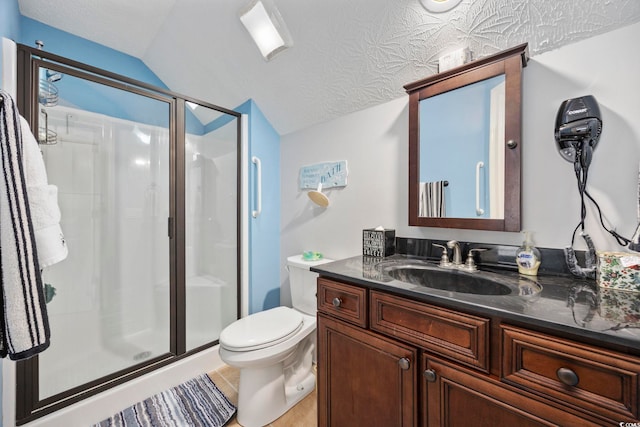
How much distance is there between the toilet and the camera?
129cm

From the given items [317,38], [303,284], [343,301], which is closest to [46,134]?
[317,38]

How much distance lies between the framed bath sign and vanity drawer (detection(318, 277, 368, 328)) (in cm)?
79

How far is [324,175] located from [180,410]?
→ 1.65m

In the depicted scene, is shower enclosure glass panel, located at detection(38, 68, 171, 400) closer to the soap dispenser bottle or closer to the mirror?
the mirror

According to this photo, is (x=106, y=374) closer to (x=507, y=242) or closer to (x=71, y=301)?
(x=71, y=301)

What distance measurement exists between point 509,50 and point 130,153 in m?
2.19

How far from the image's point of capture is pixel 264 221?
6.95 feet

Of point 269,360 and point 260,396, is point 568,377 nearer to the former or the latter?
point 269,360

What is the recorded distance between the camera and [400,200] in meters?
1.48

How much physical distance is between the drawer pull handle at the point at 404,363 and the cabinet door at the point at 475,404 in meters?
0.05

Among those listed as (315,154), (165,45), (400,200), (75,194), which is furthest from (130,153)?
(400,200)

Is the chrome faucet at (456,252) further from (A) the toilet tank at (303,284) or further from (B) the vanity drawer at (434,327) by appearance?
(A) the toilet tank at (303,284)

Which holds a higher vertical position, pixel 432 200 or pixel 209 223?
pixel 432 200

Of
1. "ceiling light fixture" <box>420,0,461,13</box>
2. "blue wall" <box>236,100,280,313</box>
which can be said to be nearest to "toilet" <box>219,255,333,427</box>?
"blue wall" <box>236,100,280,313</box>
